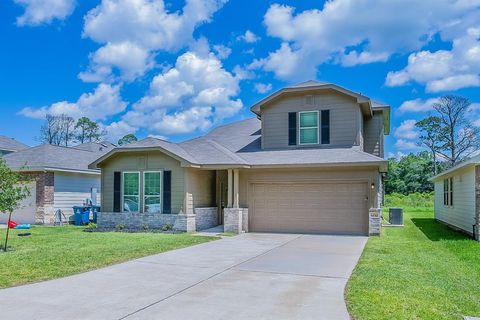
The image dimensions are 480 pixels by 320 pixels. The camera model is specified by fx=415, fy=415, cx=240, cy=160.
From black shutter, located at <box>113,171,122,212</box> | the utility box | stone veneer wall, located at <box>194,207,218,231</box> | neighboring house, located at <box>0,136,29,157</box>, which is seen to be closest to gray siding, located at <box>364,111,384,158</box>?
the utility box

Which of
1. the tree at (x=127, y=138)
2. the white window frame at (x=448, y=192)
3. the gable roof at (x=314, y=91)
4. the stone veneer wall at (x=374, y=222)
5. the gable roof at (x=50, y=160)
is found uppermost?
the tree at (x=127, y=138)

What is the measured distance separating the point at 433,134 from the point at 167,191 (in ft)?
146

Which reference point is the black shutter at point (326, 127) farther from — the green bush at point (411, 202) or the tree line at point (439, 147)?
the tree line at point (439, 147)

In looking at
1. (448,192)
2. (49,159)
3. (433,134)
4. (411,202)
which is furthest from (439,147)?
(49,159)

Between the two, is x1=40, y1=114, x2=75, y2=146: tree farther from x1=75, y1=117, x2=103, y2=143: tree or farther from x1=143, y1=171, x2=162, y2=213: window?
x1=143, y1=171, x2=162, y2=213: window

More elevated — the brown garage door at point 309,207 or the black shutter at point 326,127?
the black shutter at point 326,127

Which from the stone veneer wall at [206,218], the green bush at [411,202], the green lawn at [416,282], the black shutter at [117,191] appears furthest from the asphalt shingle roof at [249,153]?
the green bush at [411,202]

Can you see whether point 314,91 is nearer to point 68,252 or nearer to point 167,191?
point 167,191

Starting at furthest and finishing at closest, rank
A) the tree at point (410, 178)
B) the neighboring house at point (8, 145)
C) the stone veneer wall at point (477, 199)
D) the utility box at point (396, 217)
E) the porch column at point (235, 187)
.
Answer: the tree at point (410, 178)
the neighboring house at point (8, 145)
the utility box at point (396, 217)
the porch column at point (235, 187)
the stone veneer wall at point (477, 199)

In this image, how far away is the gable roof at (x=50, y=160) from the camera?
1911 cm

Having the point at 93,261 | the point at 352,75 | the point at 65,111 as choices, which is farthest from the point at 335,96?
the point at 65,111

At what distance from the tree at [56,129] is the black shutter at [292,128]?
168 feet

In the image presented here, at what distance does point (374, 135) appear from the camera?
19531mm

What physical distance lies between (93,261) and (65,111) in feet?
183
